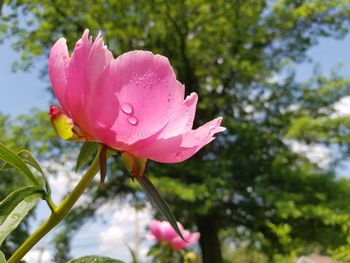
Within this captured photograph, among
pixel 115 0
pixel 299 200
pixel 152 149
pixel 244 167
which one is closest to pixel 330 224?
pixel 299 200

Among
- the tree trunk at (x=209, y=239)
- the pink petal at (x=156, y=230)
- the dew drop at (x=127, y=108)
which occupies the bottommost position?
the tree trunk at (x=209, y=239)

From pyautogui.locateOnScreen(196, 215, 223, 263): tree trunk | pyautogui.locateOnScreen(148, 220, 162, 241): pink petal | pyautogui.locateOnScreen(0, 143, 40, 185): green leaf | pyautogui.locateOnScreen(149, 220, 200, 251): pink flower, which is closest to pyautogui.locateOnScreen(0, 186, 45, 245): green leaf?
pyautogui.locateOnScreen(0, 143, 40, 185): green leaf

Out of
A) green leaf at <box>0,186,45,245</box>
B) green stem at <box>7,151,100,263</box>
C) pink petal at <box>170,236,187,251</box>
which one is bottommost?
pink petal at <box>170,236,187,251</box>

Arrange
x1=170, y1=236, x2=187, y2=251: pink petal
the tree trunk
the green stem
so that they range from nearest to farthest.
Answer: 1. the green stem
2. x1=170, y1=236, x2=187, y2=251: pink petal
3. the tree trunk

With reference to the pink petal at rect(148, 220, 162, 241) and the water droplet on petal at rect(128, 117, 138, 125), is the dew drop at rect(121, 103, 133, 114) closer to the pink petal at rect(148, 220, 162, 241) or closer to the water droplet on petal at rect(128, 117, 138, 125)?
the water droplet on petal at rect(128, 117, 138, 125)

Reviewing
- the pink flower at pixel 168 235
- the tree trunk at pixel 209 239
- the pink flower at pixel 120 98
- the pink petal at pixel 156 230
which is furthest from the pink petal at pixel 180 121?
the tree trunk at pixel 209 239

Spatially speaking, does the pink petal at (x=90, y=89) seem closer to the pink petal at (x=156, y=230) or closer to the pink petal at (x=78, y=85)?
the pink petal at (x=78, y=85)

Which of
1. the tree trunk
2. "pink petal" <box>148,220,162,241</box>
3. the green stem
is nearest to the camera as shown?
the green stem
